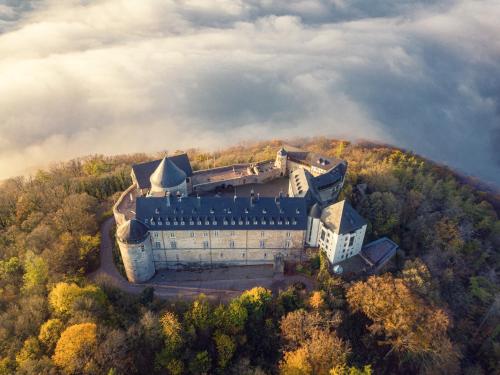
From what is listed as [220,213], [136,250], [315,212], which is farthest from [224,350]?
[315,212]

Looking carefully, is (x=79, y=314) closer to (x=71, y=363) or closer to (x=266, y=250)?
(x=71, y=363)

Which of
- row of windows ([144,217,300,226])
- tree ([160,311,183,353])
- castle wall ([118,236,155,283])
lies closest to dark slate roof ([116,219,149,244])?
castle wall ([118,236,155,283])

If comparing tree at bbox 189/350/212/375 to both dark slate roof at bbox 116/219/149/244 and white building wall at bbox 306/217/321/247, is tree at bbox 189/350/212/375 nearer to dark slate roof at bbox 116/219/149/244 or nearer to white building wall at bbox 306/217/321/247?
dark slate roof at bbox 116/219/149/244

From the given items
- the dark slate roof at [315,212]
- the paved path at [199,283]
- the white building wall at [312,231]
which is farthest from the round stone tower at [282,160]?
the paved path at [199,283]

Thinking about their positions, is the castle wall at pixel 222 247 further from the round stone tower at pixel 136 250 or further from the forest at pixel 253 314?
the forest at pixel 253 314

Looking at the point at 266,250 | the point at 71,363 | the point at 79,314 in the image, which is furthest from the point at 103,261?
the point at 266,250

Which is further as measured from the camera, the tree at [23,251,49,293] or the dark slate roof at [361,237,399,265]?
the dark slate roof at [361,237,399,265]
